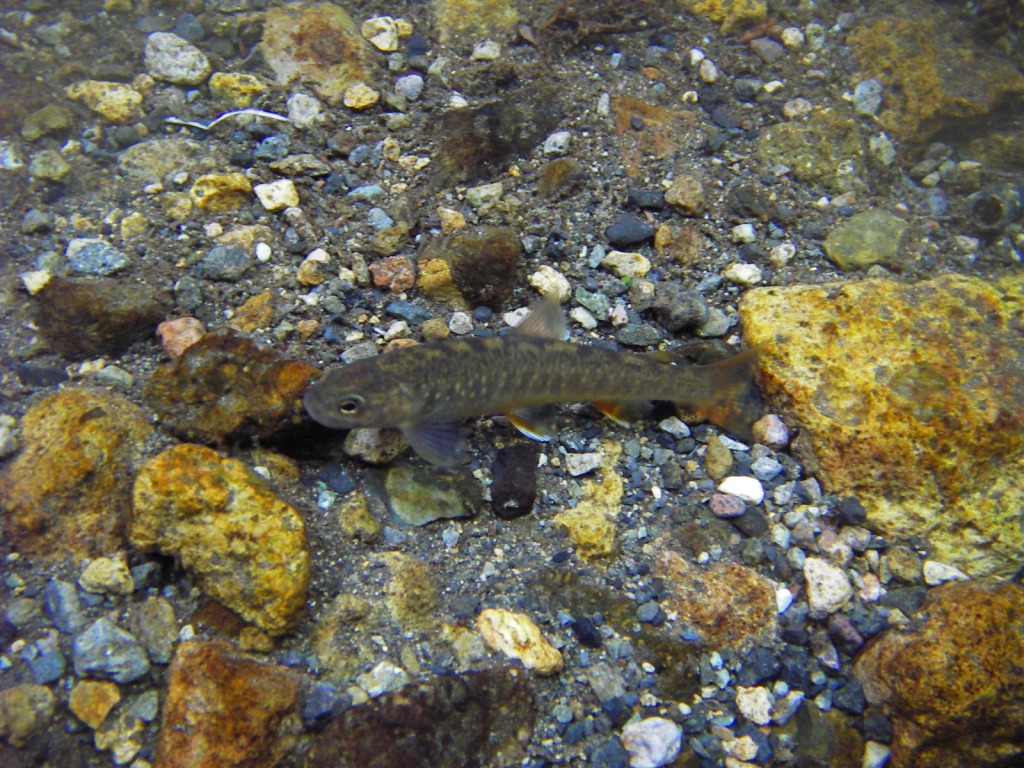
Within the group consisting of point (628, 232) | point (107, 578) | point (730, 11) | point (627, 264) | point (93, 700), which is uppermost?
point (730, 11)

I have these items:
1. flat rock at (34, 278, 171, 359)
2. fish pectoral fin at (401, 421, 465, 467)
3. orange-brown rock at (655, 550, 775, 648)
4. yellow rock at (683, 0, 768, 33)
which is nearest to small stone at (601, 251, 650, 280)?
fish pectoral fin at (401, 421, 465, 467)

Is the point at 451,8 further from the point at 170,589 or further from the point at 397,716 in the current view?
the point at 397,716

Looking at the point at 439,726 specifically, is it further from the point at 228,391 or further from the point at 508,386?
the point at 228,391

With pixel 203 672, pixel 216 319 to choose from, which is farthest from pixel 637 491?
pixel 216 319

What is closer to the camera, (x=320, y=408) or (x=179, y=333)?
(x=320, y=408)

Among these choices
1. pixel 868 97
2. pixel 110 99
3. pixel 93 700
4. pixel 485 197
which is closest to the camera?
pixel 93 700

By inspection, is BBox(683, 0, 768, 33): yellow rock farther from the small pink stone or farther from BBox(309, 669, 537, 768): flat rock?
BBox(309, 669, 537, 768): flat rock

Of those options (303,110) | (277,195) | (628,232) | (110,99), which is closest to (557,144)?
(628,232)
